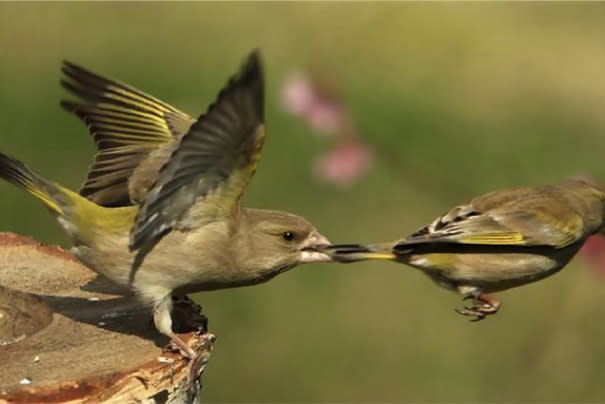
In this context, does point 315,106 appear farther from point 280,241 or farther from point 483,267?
point 280,241

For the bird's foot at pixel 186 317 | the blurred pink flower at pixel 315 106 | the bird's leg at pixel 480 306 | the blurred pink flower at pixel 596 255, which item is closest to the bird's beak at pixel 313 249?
the bird's foot at pixel 186 317

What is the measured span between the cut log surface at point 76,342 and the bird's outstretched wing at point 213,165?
15.5 inches

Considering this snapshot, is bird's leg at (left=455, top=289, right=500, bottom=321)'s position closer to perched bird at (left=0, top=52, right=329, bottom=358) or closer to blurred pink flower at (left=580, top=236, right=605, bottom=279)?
perched bird at (left=0, top=52, right=329, bottom=358)

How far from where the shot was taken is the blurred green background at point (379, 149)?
10.1 metres

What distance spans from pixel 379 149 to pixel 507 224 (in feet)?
11.9

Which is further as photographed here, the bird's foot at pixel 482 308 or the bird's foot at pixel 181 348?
the bird's foot at pixel 482 308

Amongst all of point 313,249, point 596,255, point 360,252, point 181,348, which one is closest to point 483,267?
point 360,252

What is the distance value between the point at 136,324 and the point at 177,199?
0.57 m

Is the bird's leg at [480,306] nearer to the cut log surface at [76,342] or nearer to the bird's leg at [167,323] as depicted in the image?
the cut log surface at [76,342]

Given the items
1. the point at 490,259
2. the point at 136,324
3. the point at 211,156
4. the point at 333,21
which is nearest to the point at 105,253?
the point at 136,324

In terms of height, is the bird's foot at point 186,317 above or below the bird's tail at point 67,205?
below

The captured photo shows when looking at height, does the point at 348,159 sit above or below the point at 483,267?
above

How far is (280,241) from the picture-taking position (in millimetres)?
6430

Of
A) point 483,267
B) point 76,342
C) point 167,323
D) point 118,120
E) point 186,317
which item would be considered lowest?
point 76,342
